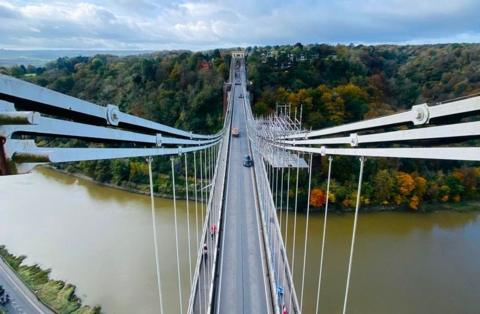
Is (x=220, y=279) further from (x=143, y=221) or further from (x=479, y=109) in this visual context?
(x=143, y=221)

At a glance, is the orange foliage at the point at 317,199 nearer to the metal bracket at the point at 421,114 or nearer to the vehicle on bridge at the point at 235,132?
the vehicle on bridge at the point at 235,132

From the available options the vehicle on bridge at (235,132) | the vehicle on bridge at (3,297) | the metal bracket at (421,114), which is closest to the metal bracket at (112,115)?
the metal bracket at (421,114)

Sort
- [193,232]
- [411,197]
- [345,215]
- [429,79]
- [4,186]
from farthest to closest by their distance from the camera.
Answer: [429,79] → [4,186] → [411,197] → [345,215] → [193,232]

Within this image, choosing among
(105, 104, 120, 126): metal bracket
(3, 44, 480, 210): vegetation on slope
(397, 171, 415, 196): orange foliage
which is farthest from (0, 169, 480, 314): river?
(105, 104, 120, 126): metal bracket

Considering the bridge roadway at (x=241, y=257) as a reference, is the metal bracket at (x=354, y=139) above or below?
above

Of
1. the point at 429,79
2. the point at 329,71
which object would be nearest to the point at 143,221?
the point at 329,71

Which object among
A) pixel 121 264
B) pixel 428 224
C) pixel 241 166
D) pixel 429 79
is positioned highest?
pixel 429 79

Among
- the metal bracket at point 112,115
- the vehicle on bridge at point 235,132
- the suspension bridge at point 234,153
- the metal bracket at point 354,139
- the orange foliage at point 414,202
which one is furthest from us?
the vehicle on bridge at point 235,132
